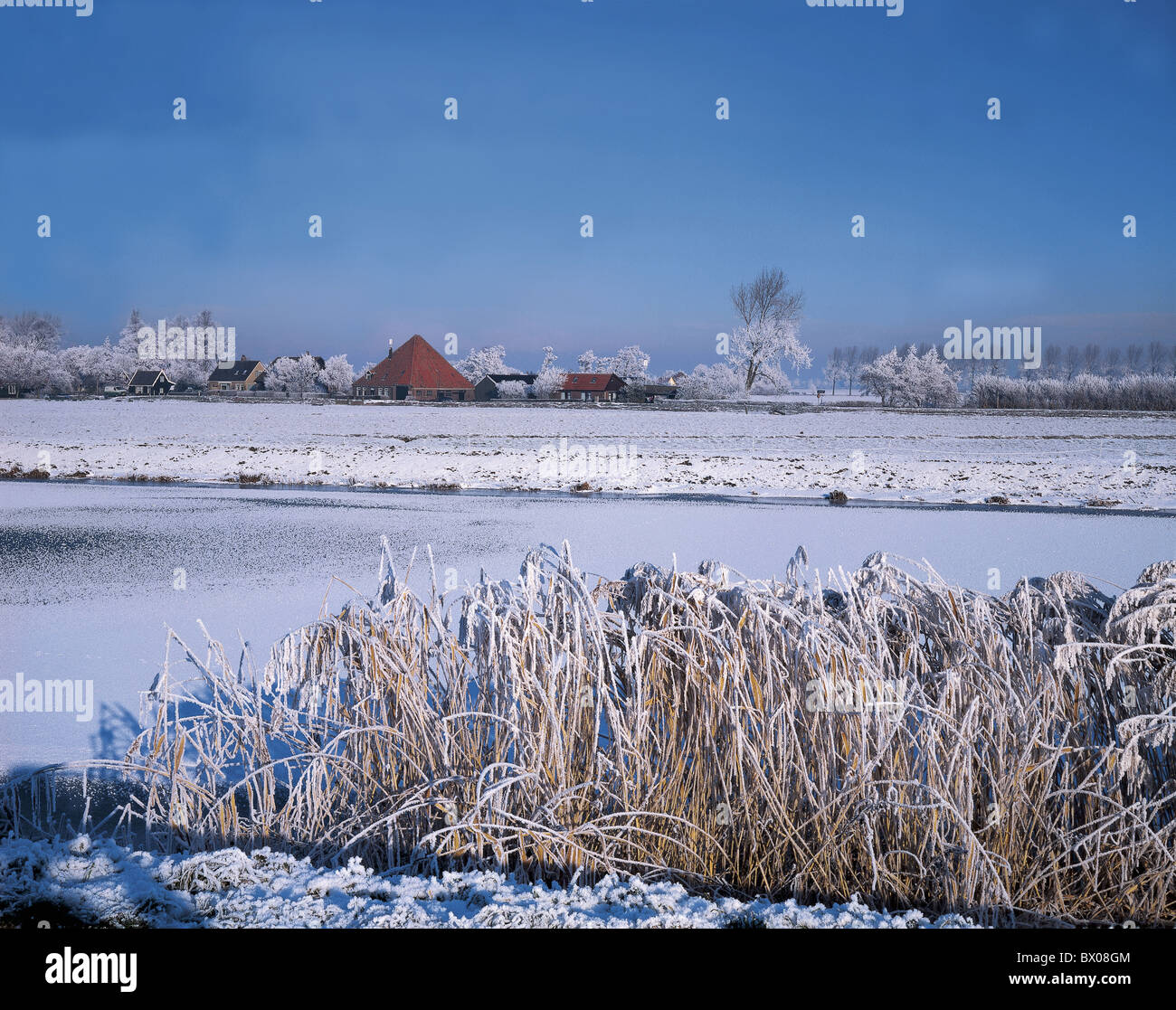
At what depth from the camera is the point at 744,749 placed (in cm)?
250

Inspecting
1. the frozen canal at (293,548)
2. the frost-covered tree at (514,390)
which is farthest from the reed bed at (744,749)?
the frost-covered tree at (514,390)

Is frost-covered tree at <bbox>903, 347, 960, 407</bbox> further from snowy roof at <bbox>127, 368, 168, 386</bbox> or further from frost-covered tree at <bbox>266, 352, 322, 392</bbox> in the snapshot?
snowy roof at <bbox>127, 368, 168, 386</bbox>

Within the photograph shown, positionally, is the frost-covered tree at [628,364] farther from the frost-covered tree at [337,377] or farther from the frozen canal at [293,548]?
the frozen canal at [293,548]

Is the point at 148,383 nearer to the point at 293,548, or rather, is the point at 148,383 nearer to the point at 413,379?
the point at 413,379

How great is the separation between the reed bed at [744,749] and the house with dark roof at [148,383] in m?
45.1

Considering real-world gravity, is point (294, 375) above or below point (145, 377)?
above

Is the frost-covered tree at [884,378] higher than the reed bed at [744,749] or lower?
higher

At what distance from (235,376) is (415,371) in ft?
35.8

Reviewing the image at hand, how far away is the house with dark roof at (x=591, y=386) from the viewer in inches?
2323

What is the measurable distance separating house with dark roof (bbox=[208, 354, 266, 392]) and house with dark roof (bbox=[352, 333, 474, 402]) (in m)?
6.18

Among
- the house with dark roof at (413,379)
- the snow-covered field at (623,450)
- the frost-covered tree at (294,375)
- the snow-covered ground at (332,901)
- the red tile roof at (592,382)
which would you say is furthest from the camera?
the red tile roof at (592,382)

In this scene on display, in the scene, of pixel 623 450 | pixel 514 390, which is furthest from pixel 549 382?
pixel 623 450

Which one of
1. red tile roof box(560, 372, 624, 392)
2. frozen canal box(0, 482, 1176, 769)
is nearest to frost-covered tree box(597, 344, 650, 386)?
red tile roof box(560, 372, 624, 392)
